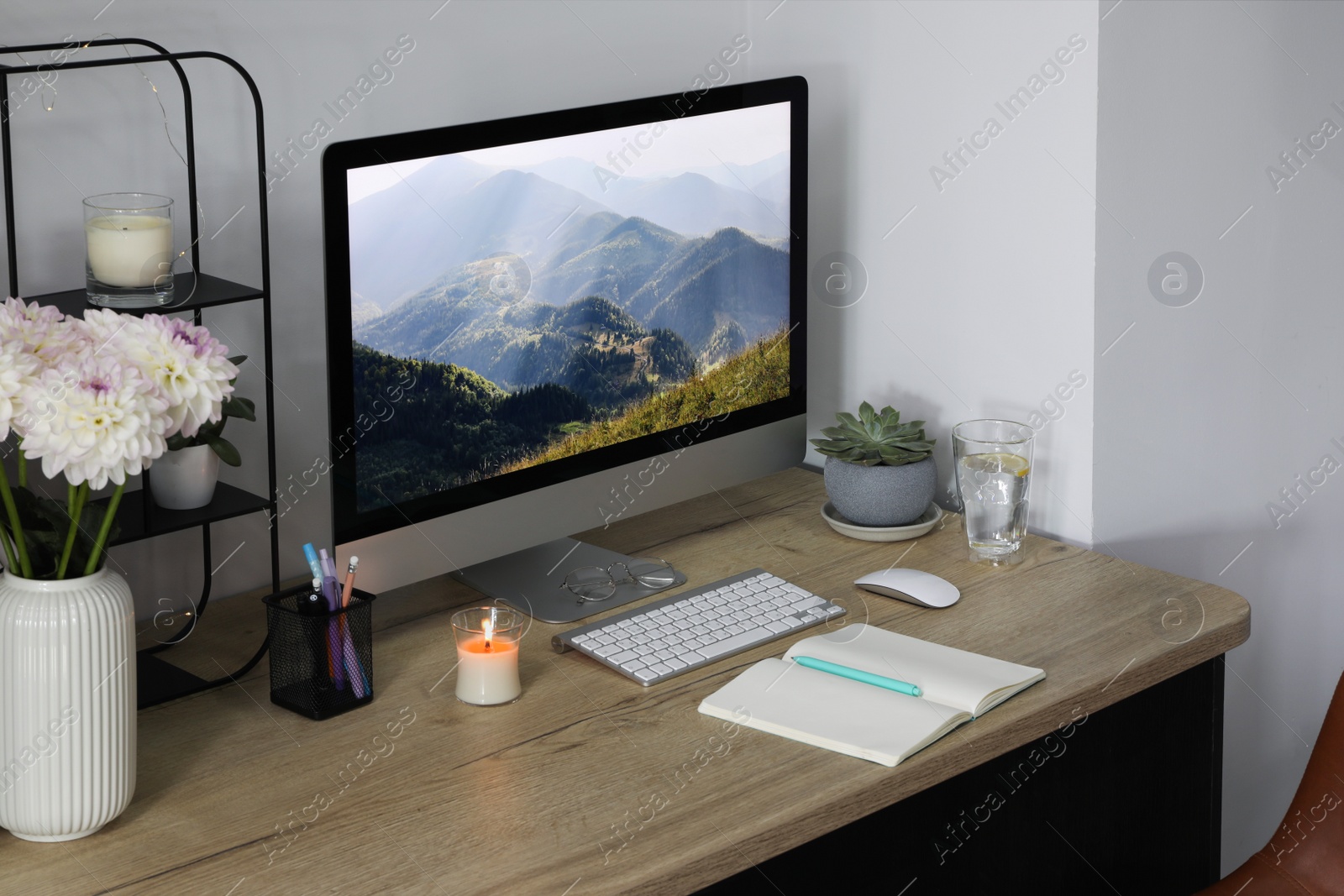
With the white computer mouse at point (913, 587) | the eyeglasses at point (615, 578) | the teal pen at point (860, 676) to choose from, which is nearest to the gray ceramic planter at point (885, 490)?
the white computer mouse at point (913, 587)

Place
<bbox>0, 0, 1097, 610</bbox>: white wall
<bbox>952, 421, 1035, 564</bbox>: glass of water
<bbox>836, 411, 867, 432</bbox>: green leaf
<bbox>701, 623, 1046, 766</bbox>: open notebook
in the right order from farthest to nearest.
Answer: <bbox>836, 411, 867, 432</bbox>: green leaf < <bbox>952, 421, 1035, 564</bbox>: glass of water < <bbox>0, 0, 1097, 610</bbox>: white wall < <bbox>701, 623, 1046, 766</bbox>: open notebook

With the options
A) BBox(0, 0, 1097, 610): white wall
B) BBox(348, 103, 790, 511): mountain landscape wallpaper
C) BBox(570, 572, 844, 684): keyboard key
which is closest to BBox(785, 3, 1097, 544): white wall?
BBox(0, 0, 1097, 610): white wall

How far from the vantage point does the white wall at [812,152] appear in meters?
1.37

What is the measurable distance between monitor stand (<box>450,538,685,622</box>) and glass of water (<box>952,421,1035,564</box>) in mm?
352

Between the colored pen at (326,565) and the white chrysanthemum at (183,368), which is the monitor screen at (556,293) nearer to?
the colored pen at (326,565)

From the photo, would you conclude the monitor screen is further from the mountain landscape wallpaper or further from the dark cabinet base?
the dark cabinet base

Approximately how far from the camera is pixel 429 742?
1.14 m

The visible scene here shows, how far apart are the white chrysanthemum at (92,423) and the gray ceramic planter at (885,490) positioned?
34.6 inches

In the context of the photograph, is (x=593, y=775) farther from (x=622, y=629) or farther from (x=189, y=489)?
(x=189, y=489)

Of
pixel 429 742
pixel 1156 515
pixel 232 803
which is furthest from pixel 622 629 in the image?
pixel 1156 515

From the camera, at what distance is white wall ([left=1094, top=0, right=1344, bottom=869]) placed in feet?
5.11

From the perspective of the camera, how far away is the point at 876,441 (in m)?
1.62

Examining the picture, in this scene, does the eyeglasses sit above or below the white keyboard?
above

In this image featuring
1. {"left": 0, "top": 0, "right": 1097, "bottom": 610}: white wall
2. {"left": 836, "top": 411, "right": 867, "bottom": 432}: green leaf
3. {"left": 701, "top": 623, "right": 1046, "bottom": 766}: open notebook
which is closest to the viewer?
{"left": 701, "top": 623, "right": 1046, "bottom": 766}: open notebook
